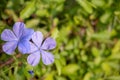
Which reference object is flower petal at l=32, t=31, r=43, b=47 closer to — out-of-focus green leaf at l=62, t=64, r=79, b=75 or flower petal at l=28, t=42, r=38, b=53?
flower petal at l=28, t=42, r=38, b=53

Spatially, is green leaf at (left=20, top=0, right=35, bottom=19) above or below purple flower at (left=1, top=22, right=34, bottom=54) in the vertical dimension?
above

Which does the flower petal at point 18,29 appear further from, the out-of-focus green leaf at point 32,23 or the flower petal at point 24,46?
the out-of-focus green leaf at point 32,23

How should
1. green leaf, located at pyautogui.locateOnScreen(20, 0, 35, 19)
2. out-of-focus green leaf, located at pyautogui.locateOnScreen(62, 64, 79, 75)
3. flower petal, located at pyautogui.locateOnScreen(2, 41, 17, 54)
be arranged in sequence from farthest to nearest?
out-of-focus green leaf, located at pyautogui.locateOnScreen(62, 64, 79, 75) < green leaf, located at pyautogui.locateOnScreen(20, 0, 35, 19) < flower petal, located at pyautogui.locateOnScreen(2, 41, 17, 54)

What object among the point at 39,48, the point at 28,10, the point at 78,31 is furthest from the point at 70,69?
the point at 39,48

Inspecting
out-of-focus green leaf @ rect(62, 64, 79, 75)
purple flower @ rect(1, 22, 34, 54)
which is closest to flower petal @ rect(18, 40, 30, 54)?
purple flower @ rect(1, 22, 34, 54)

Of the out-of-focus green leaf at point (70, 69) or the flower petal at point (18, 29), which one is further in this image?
the out-of-focus green leaf at point (70, 69)

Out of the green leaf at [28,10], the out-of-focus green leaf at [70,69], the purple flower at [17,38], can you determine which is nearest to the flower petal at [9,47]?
the purple flower at [17,38]

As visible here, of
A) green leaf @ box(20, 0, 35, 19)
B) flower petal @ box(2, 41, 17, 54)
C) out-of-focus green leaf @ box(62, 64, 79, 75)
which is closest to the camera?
flower petal @ box(2, 41, 17, 54)
